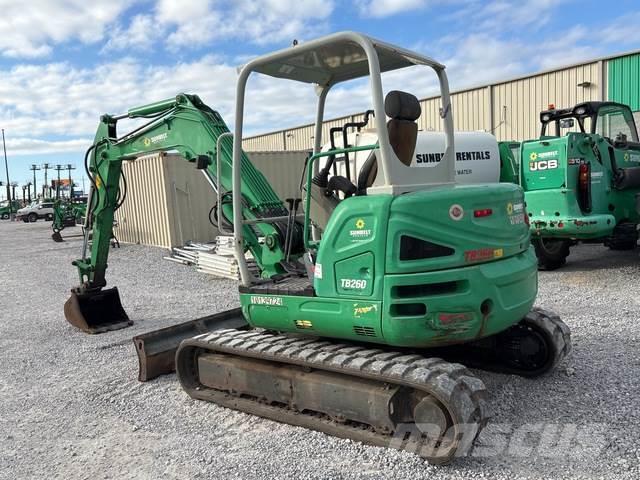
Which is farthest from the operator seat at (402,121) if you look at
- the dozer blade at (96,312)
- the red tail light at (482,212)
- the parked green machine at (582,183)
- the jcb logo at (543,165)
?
the jcb logo at (543,165)

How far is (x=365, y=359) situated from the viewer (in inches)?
155

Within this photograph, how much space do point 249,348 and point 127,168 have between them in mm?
15564

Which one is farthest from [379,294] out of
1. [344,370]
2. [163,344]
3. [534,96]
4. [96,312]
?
[534,96]

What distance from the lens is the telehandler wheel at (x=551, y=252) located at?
10.5 meters

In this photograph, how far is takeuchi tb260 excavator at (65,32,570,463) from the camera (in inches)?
147

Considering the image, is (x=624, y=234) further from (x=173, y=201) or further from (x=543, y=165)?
(x=173, y=201)

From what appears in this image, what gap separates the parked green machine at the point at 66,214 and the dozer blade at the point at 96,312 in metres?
17.0

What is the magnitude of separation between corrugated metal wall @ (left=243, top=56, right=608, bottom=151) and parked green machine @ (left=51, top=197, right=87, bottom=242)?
12.5 meters

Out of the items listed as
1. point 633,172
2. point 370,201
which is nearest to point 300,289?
point 370,201

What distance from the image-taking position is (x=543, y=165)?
977 centimetres

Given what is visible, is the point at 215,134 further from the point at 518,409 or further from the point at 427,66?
the point at 518,409

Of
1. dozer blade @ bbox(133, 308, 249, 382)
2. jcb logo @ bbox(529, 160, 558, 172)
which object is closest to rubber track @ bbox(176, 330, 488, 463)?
dozer blade @ bbox(133, 308, 249, 382)

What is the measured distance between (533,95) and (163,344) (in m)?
16.5

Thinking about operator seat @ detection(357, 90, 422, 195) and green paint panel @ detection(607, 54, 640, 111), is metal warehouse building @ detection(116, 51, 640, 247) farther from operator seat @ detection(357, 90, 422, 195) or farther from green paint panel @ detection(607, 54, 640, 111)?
operator seat @ detection(357, 90, 422, 195)
